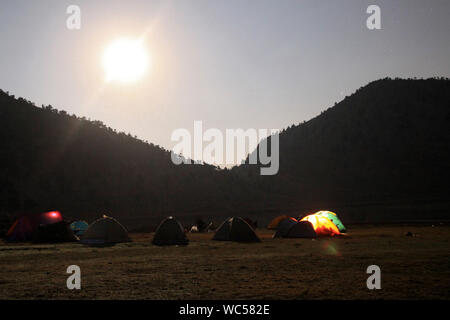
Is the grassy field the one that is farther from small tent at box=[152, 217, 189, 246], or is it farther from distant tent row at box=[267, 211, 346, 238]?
distant tent row at box=[267, 211, 346, 238]

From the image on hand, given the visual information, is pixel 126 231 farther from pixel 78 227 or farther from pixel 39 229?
pixel 78 227

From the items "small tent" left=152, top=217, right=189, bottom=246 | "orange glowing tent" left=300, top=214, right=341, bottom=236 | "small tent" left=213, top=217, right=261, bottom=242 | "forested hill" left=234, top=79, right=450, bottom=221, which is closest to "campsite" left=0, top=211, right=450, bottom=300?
"small tent" left=152, top=217, right=189, bottom=246

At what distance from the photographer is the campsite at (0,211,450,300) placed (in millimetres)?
9281

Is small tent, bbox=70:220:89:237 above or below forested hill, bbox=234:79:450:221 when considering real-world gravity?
below

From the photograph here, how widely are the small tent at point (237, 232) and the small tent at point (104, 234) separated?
17.8 feet

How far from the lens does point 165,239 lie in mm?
22766

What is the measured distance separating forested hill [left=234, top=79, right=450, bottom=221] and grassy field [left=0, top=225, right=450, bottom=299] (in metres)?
70.3

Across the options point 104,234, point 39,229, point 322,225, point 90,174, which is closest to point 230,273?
point 104,234

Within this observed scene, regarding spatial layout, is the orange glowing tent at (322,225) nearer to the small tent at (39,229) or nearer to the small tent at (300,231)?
the small tent at (300,231)

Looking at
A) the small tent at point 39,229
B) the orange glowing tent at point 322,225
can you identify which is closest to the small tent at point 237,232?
the orange glowing tent at point 322,225

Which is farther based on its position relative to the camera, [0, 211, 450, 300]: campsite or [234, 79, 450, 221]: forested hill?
[234, 79, 450, 221]: forested hill

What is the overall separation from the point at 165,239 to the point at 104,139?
6697 cm

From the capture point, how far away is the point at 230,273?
1237 centimetres
